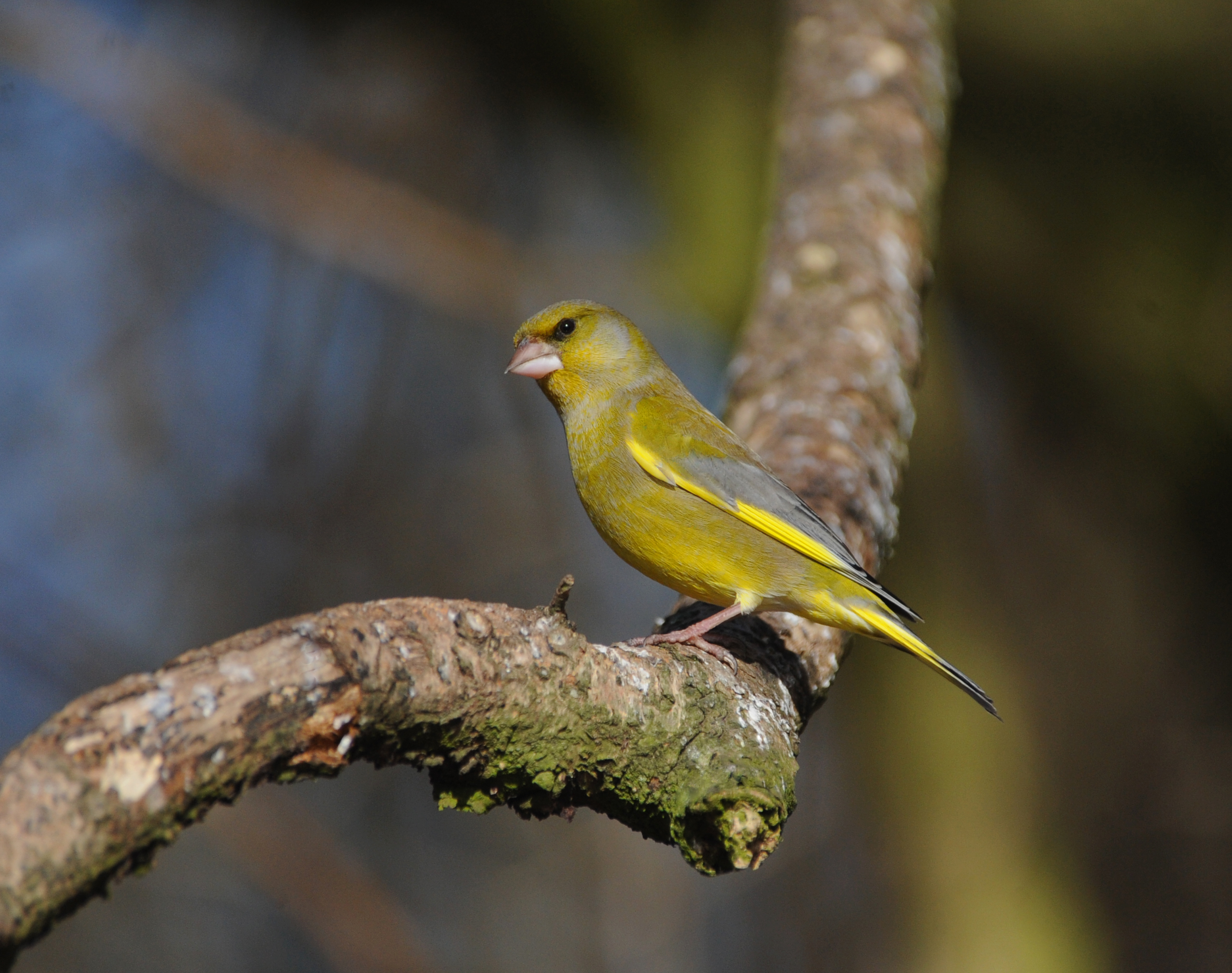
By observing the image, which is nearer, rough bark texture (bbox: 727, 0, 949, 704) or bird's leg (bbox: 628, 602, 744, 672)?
bird's leg (bbox: 628, 602, 744, 672)

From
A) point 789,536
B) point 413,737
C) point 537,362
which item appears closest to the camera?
point 413,737

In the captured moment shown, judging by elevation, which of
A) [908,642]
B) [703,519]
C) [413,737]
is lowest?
[413,737]

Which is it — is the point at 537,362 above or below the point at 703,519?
above

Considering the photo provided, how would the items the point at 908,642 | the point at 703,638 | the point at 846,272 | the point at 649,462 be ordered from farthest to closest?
the point at 846,272 < the point at 649,462 < the point at 908,642 < the point at 703,638

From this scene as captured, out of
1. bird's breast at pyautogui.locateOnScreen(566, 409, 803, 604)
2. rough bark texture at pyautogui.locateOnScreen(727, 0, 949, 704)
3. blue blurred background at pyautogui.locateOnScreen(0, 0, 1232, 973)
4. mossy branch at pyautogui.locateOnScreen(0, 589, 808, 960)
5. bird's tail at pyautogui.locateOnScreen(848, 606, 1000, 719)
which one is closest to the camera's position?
mossy branch at pyautogui.locateOnScreen(0, 589, 808, 960)

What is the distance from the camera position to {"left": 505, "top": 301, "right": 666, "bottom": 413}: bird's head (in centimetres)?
382

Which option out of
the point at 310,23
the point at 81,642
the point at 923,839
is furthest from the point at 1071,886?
the point at 310,23

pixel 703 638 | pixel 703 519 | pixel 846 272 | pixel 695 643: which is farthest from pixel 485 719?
pixel 846 272

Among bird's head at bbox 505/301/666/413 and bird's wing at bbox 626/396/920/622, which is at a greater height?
bird's head at bbox 505/301/666/413

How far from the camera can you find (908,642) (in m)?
3.10

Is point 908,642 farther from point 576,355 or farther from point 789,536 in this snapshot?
point 576,355

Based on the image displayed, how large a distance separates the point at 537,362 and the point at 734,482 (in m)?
0.99

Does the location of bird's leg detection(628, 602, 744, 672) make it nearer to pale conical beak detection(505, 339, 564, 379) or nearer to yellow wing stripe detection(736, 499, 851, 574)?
yellow wing stripe detection(736, 499, 851, 574)

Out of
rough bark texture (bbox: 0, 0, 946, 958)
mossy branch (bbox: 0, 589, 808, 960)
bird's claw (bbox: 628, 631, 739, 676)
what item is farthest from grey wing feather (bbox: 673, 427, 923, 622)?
mossy branch (bbox: 0, 589, 808, 960)
